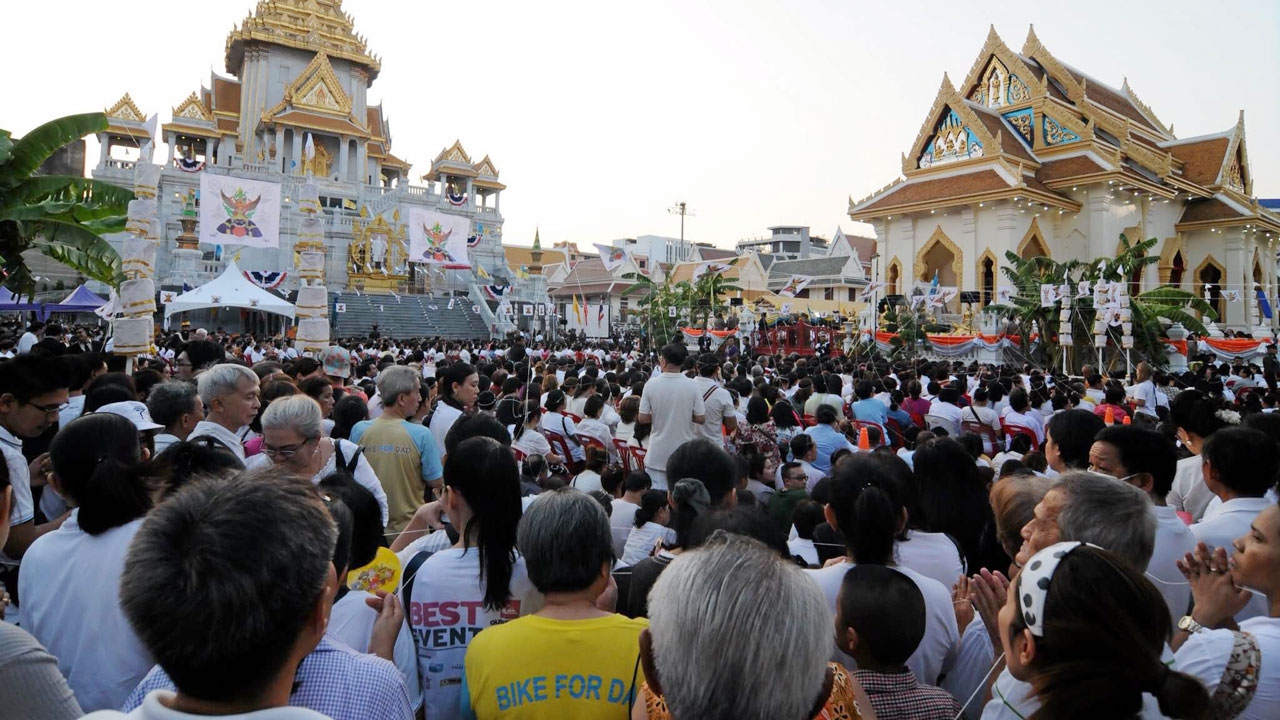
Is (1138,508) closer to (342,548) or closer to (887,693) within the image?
(887,693)

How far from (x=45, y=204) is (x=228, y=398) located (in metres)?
6.37

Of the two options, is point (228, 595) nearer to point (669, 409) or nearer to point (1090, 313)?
point (669, 409)

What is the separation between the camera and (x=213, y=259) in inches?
1337

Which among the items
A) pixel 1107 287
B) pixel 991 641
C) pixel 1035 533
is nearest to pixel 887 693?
pixel 991 641

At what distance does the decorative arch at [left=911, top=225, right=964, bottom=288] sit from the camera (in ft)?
94.9

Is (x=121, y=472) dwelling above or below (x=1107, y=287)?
below

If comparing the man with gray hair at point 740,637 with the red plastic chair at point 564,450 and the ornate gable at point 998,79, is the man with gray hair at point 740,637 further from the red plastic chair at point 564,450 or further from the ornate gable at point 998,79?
the ornate gable at point 998,79

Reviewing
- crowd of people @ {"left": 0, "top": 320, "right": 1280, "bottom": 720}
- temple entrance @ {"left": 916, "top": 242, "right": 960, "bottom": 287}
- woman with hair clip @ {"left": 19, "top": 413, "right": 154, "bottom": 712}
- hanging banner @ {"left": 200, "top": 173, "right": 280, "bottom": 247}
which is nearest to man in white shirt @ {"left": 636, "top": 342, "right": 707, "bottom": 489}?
crowd of people @ {"left": 0, "top": 320, "right": 1280, "bottom": 720}

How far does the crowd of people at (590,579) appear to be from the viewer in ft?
5.01

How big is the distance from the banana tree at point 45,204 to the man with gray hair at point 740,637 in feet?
29.3

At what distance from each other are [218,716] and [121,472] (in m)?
1.56

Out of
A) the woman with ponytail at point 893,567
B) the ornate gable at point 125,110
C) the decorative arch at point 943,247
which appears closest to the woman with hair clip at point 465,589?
the woman with ponytail at point 893,567

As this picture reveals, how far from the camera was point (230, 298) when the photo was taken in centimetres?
2302

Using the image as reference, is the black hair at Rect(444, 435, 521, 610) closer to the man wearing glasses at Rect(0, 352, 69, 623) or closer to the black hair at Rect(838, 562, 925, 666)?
the black hair at Rect(838, 562, 925, 666)
